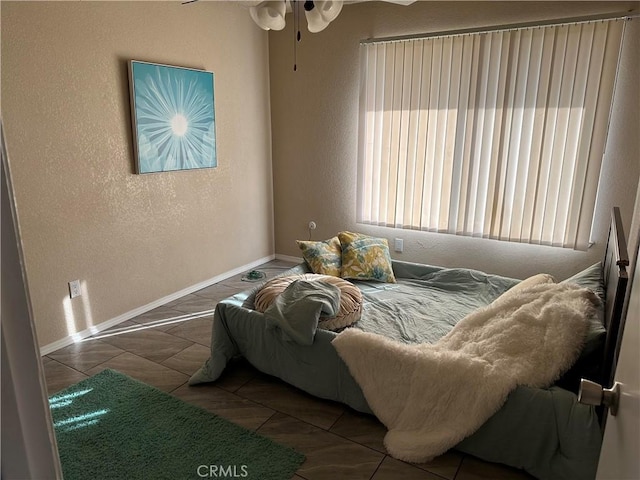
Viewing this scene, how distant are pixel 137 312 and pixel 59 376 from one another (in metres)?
0.89

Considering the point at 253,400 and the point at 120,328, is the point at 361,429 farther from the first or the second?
the point at 120,328

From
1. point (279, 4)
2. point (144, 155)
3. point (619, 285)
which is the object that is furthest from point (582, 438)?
point (144, 155)

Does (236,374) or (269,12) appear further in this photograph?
(236,374)

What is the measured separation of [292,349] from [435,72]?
2620 mm

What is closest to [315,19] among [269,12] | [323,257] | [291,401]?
[269,12]

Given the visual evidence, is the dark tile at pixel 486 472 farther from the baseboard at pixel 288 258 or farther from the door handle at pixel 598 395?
the baseboard at pixel 288 258

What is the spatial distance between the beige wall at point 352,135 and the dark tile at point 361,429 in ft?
6.83

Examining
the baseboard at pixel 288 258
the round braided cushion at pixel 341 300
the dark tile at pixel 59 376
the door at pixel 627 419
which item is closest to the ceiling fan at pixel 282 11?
the round braided cushion at pixel 341 300

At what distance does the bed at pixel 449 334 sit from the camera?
5.68ft

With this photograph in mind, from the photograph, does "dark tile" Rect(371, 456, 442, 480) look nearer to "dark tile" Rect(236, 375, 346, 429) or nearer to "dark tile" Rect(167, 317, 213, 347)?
"dark tile" Rect(236, 375, 346, 429)

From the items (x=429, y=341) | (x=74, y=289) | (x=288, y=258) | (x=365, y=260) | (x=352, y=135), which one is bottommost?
(x=288, y=258)

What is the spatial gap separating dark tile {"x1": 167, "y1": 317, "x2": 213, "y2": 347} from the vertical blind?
6.30 ft

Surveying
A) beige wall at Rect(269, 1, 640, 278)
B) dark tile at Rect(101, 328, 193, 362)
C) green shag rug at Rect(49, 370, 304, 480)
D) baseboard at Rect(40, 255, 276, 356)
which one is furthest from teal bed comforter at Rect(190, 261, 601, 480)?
baseboard at Rect(40, 255, 276, 356)

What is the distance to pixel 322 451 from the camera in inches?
79.6
